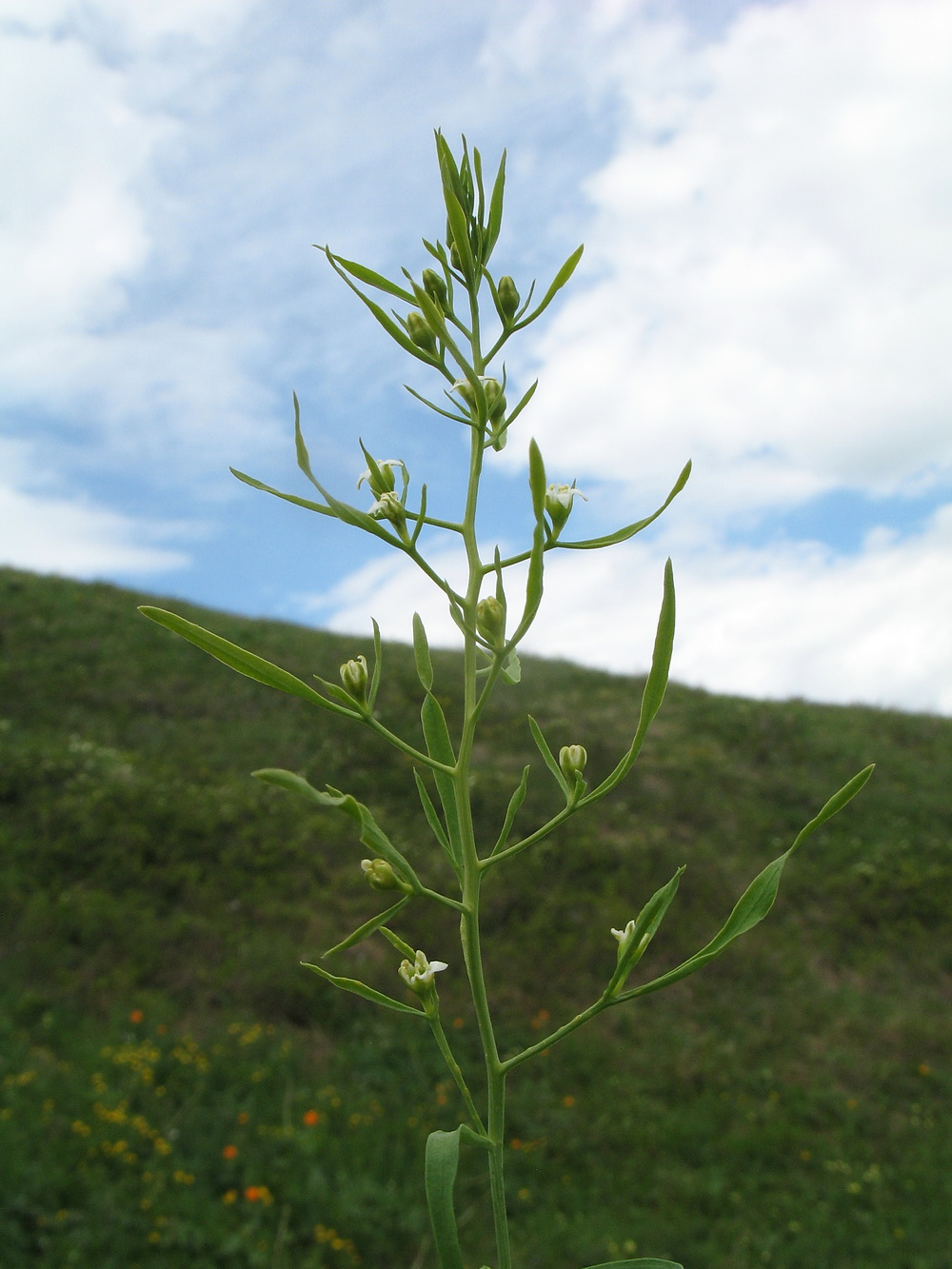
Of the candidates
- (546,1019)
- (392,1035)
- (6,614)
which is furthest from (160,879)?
(6,614)

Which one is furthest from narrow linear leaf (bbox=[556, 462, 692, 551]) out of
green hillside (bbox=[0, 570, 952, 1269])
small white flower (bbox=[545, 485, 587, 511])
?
green hillside (bbox=[0, 570, 952, 1269])

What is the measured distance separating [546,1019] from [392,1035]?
1271 mm

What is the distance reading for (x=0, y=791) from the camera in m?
7.88

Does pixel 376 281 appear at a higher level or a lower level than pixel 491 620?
higher

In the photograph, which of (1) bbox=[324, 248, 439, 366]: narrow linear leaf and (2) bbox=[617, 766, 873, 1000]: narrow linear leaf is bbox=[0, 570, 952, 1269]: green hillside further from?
(1) bbox=[324, 248, 439, 366]: narrow linear leaf

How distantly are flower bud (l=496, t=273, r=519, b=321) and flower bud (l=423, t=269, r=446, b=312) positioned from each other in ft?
0.27

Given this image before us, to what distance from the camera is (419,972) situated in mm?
1061

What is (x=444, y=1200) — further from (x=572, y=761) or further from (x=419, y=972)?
(x=572, y=761)

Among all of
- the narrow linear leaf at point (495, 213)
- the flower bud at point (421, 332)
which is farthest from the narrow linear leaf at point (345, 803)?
the narrow linear leaf at point (495, 213)

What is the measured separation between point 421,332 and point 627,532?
42cm

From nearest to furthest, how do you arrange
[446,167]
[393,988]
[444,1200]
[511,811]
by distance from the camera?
[444,1200] → [511,811] → [446,167] → [393,988]

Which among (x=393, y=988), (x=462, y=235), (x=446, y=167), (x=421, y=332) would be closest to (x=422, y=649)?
(x=421, y=332)

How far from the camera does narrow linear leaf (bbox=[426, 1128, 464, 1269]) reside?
2.68 feet

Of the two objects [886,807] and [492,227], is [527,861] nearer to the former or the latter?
[886,807]
